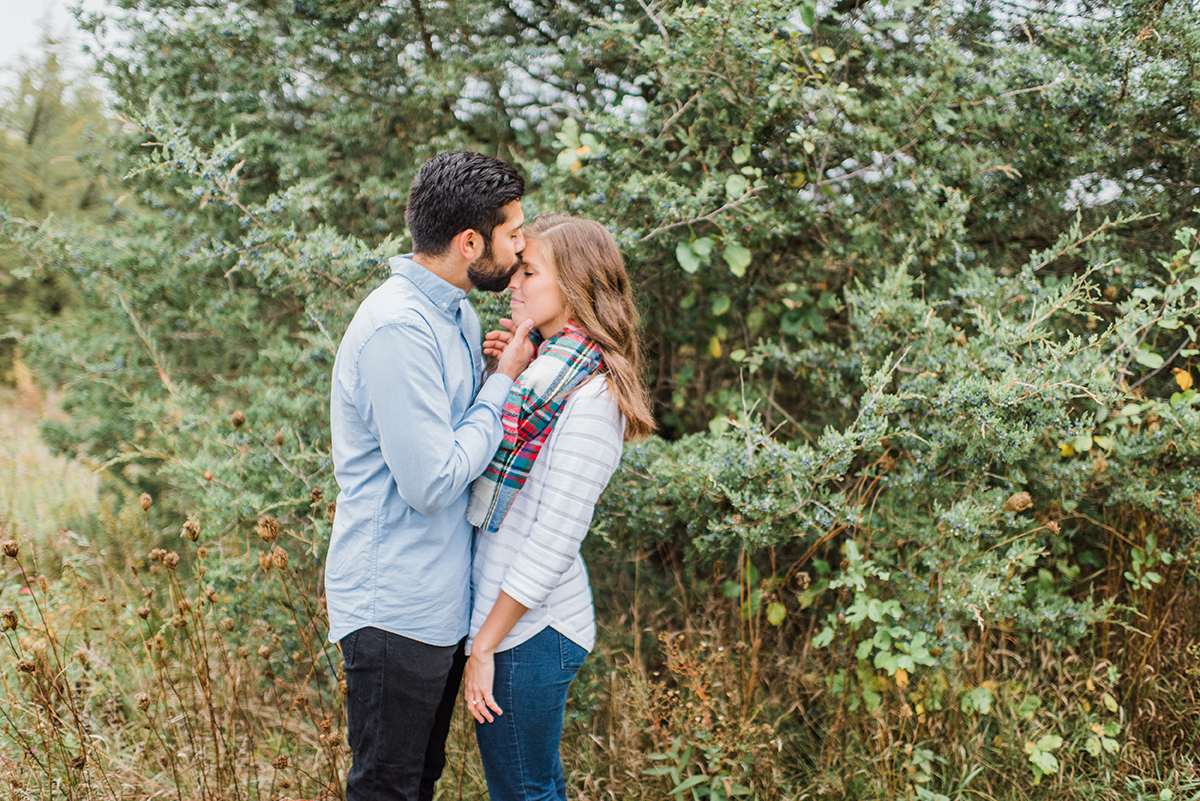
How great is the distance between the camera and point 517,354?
1730 mm

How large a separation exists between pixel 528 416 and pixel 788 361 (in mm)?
1411

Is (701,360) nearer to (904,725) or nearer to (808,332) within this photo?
(808,332)

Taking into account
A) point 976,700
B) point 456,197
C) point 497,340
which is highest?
point 456,197

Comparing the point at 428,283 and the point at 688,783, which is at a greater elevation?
the point at 428,283

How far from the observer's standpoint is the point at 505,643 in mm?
1647

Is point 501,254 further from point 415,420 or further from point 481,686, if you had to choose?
point 481,686

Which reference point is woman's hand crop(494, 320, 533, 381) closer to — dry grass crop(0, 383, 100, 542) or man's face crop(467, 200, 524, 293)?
man's face crop(467, 200, 524, 293)

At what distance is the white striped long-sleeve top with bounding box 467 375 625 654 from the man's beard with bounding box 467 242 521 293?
364 millimetres

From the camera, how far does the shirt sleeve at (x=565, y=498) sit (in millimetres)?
1571

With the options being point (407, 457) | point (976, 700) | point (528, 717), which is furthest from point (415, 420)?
point (976, 700)

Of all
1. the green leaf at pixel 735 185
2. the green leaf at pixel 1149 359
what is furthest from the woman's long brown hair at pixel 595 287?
the green leaf at pixel 1149 359

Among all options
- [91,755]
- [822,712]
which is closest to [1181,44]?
[822,712]

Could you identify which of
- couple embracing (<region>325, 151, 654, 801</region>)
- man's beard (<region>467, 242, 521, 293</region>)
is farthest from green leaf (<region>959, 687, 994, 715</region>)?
man's beard (<region>467, 242, 521, 293</region>)

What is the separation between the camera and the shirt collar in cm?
164
